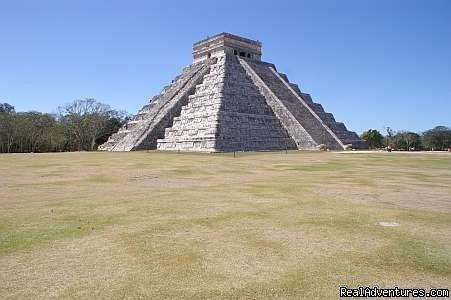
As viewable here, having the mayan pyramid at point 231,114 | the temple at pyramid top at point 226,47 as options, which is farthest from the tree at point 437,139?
the temple at pyramid top at point 226,47

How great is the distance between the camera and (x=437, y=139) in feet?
255

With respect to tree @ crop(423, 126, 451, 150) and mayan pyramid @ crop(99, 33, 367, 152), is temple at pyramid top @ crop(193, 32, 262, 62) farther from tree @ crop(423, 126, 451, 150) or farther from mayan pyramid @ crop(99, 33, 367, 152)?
tree @ crop(423, 126, 451, 150)

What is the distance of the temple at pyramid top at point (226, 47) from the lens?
5047cm

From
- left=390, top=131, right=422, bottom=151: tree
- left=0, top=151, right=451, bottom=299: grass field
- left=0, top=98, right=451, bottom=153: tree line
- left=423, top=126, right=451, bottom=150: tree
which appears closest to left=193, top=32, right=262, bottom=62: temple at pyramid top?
left=0, top=98, right=451, bottom=153: tree line

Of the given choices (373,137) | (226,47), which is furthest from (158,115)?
(373,137)

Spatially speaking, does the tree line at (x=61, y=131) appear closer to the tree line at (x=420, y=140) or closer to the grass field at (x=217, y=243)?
the tree line at (x=420, y=140)

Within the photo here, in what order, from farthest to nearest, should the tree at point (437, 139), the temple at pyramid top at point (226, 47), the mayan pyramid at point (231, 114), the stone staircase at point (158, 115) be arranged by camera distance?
the tree at point (437, 139) < the temple at pyramid top at point (226, 47) < the stone staircase at point (158, 115) < the mayan pyramid at point (231, 114)

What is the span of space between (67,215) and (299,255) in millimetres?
4617

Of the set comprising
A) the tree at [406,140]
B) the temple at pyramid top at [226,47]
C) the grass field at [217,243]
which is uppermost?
the temple at pyramid top at [226,47]

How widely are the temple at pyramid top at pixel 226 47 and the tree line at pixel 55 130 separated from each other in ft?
58.7

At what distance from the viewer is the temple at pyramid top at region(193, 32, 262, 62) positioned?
50.5 meters

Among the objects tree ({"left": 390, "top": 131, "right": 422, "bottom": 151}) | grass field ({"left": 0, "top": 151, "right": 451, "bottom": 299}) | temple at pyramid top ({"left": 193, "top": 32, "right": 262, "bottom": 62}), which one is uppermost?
temple at pyramid top ({"left": 193, "top": 32, "right": 262, "bottom": 62})

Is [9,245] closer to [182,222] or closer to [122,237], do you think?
[122,237]

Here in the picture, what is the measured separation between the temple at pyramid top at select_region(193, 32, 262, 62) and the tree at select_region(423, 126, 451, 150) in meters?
44.1
